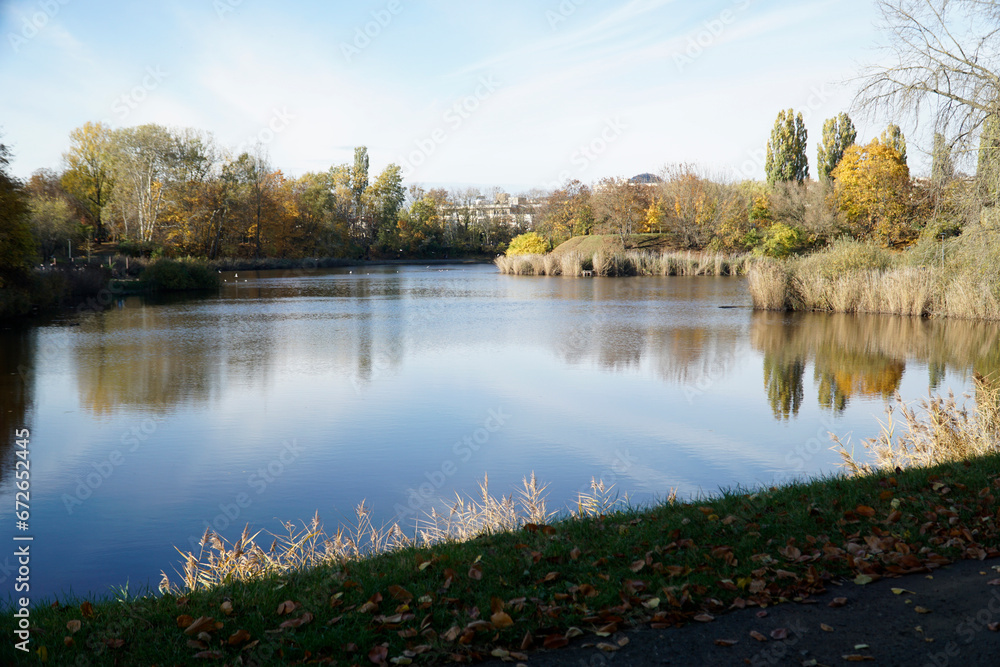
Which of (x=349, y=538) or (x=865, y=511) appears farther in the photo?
(x=349, y=538)

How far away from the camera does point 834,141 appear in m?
54.0

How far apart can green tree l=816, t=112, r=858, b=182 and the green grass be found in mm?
55260

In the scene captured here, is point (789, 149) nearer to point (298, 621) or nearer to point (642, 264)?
point (642, 264)

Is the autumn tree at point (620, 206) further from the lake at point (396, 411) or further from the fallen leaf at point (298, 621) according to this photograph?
the fallen leaf at point (298, 621)

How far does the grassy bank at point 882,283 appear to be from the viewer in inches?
756

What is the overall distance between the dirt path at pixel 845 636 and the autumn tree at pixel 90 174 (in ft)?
195

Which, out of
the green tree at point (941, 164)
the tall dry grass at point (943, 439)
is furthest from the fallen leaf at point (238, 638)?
the green tree at point (941, 164)

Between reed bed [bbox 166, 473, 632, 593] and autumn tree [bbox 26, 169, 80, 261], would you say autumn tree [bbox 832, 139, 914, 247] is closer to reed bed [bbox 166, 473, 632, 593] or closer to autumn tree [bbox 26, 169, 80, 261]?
reed bed [bbox 166, 473, 632, 593]

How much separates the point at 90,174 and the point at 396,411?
2154 inches

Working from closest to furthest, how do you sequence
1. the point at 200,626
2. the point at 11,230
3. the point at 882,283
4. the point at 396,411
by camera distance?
1. the point at 200,626
2. the point at 396,411
3. the point at 11,230
4. the point at 882,283

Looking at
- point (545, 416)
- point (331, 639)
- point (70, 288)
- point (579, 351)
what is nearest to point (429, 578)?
point (331, 639)

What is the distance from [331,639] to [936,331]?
19.4 metres

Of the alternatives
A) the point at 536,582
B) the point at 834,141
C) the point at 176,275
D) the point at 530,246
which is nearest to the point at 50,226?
the point at 176,275

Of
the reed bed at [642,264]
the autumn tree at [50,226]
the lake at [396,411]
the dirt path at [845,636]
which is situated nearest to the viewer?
the dirt path at [845,636]
